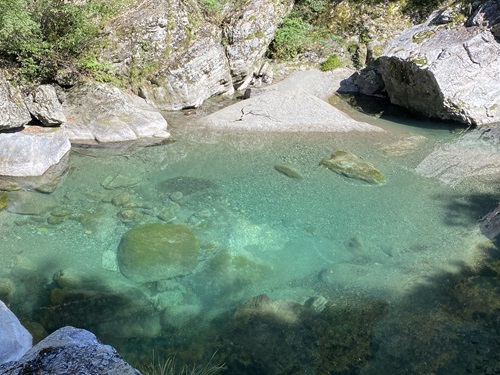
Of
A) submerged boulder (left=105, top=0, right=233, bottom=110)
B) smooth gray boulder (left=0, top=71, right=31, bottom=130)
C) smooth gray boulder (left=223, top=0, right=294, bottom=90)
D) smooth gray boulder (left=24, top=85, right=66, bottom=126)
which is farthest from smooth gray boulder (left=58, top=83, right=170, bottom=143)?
smooth gray boulder (left=223, top=0, right=294, bottom=90)

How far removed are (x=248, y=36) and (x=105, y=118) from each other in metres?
5.35

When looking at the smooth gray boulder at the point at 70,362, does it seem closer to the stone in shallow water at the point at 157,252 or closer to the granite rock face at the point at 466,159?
the stone in shallow water at the point at 157,252

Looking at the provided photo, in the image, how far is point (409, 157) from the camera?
966 cm

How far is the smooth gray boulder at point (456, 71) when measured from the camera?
11.1 m

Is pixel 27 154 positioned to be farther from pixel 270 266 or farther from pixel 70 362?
pixel 70 362

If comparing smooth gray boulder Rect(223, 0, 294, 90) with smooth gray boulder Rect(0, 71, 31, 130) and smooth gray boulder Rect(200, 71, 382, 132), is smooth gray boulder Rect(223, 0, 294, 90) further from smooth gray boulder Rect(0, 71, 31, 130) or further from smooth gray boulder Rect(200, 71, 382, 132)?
smooth gray boulder Rect(0, 71, 31, 130)

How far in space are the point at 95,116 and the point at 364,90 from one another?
7565mm

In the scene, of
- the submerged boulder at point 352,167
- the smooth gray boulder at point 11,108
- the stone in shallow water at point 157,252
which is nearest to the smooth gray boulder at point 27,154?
the smooth gray boulder at point 11,108

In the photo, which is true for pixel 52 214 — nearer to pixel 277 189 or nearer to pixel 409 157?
pixel 277 189

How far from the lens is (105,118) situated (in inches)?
410

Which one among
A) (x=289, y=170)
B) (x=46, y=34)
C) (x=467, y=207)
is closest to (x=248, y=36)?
(x=46, y=34)

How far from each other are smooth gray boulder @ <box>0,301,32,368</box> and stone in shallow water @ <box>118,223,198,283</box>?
5.66 feet

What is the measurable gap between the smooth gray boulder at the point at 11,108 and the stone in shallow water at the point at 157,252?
4.35m

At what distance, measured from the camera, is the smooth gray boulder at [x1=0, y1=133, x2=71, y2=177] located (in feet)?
28.5
